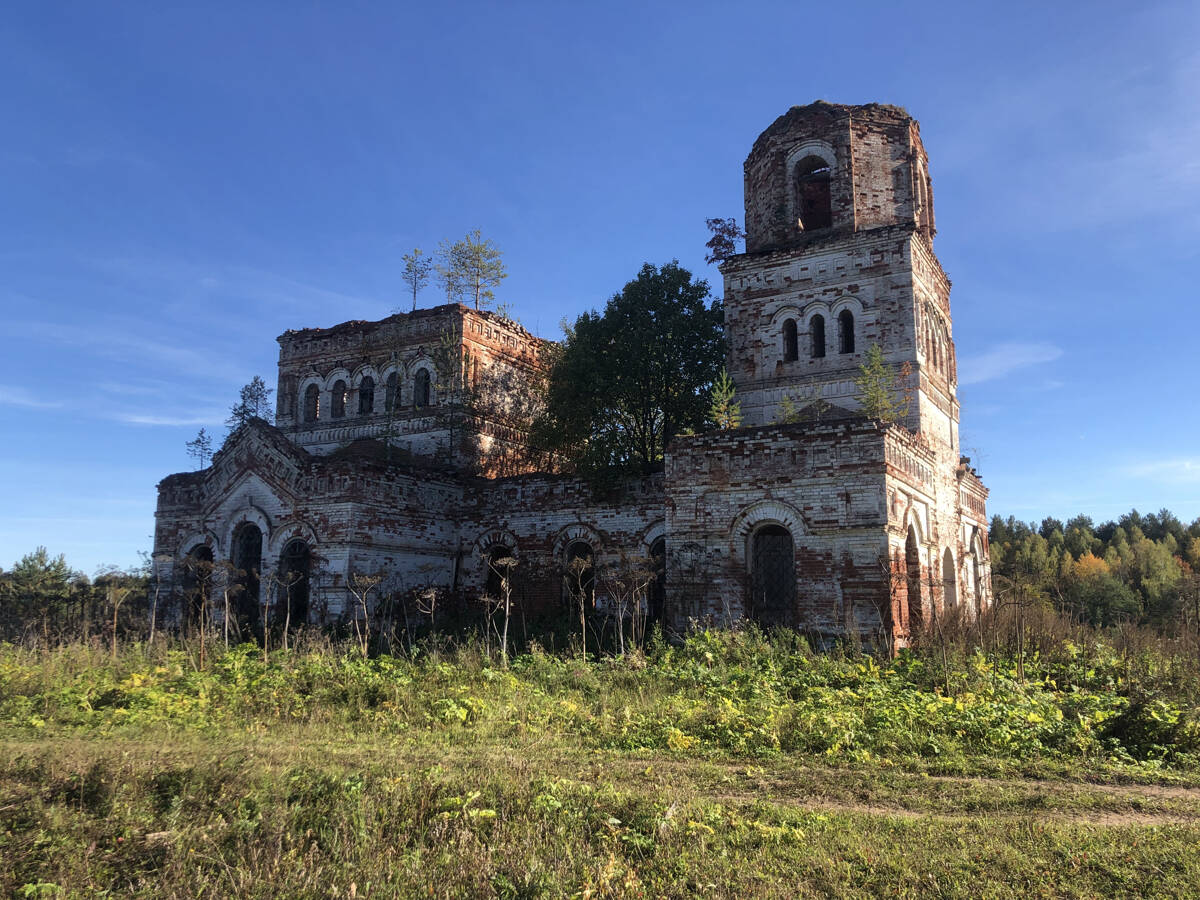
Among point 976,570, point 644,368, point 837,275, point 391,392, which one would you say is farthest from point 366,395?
point 976,570

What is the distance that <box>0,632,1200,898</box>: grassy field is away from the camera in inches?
209

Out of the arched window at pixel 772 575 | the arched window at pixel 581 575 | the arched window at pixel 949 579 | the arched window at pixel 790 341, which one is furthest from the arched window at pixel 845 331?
the arched window at pixel 581 575

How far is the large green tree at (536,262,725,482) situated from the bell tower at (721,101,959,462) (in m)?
0.89

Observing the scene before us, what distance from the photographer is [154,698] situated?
977 cm

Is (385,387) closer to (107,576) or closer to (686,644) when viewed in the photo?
(107,576)

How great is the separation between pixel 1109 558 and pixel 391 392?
5272 cm

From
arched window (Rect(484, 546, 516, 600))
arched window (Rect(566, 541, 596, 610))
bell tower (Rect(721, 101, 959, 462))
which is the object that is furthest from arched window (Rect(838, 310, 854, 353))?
arched window (Rect(484, 546, 516, 600))

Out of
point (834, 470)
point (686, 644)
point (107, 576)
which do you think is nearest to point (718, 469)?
point (834, 470)

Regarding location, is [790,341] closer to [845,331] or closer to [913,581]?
[845,331]

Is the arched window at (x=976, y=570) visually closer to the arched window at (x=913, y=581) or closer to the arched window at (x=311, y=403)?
the arched window at (x=913, y=581)

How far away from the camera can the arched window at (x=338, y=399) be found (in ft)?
84.4

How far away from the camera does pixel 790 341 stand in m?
20.0

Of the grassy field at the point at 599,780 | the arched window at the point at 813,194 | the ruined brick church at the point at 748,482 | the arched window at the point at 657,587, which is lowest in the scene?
the grassy field at the point at 599,780

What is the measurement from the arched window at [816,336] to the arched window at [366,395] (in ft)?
42.0
